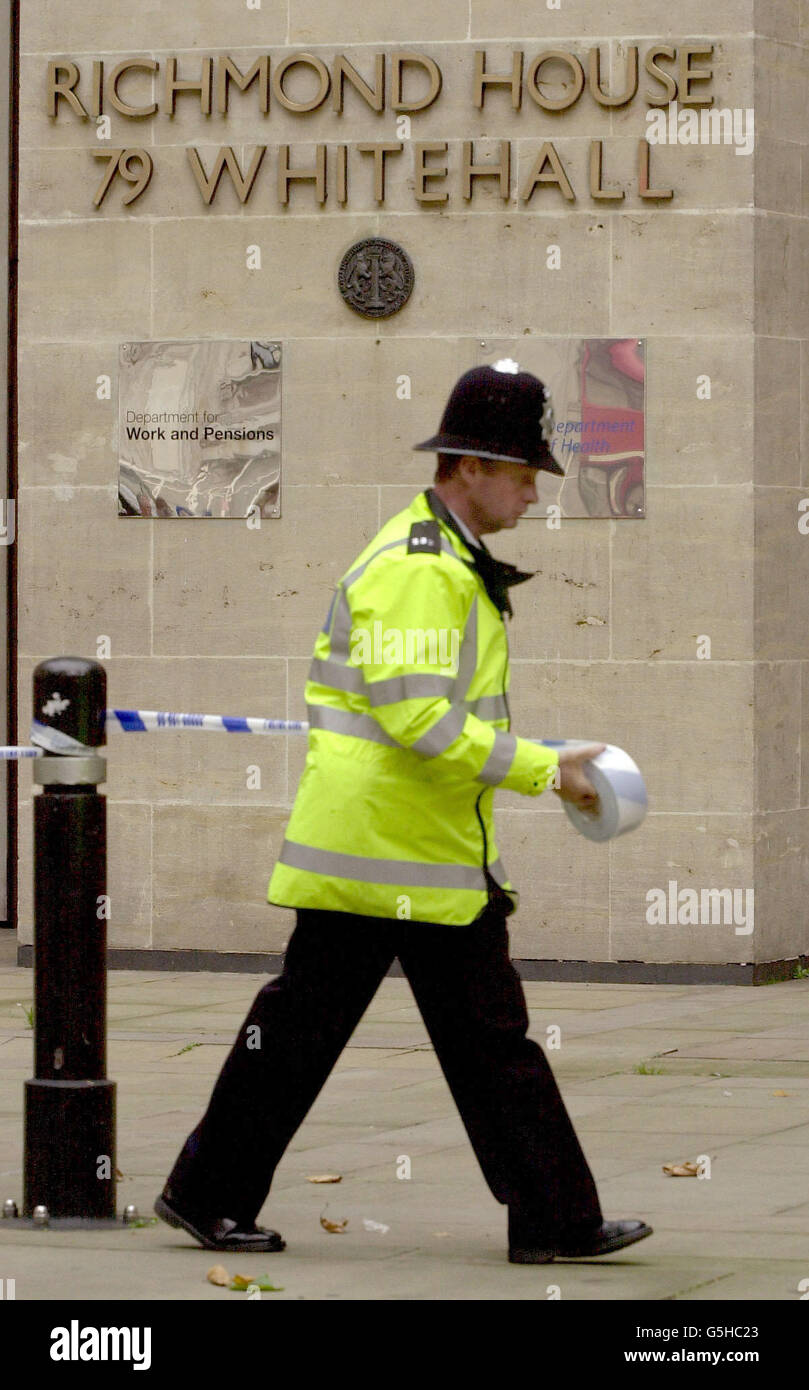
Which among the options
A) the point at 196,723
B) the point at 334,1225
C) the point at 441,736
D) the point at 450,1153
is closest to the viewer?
the point at 441,736

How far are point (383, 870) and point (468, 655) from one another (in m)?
0.48

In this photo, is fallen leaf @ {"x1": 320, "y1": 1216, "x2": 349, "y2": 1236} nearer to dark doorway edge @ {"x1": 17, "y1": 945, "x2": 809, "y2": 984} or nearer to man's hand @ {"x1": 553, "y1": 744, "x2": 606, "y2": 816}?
man's hand @ {"x1": 553, "y1": 744, "x2": 606, "y2": 816}

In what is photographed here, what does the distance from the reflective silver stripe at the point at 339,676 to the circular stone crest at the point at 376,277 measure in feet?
19.7

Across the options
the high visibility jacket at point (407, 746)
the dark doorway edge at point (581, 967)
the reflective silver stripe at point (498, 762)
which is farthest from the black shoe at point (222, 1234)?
the dark doorway edge at point (581, 967)

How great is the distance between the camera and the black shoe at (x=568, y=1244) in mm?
5395

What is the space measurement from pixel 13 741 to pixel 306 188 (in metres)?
3.31

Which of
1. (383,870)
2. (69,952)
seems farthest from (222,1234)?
(383,870)

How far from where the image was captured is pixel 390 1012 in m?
10.2

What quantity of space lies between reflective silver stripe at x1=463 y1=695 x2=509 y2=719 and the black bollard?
983 millimetres

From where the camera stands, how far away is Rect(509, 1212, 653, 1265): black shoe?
5.39m

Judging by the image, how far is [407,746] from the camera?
515cm

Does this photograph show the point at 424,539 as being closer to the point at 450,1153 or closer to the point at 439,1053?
the point at 439,1053

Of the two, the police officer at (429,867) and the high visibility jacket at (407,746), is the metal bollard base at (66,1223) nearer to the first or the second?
the police officer at (429,867)

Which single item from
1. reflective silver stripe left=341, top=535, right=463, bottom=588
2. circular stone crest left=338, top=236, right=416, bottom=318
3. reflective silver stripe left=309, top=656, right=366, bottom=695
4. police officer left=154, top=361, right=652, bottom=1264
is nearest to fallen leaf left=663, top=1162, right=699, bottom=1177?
police officer left=154, top=361, right=652, bottom=1264
